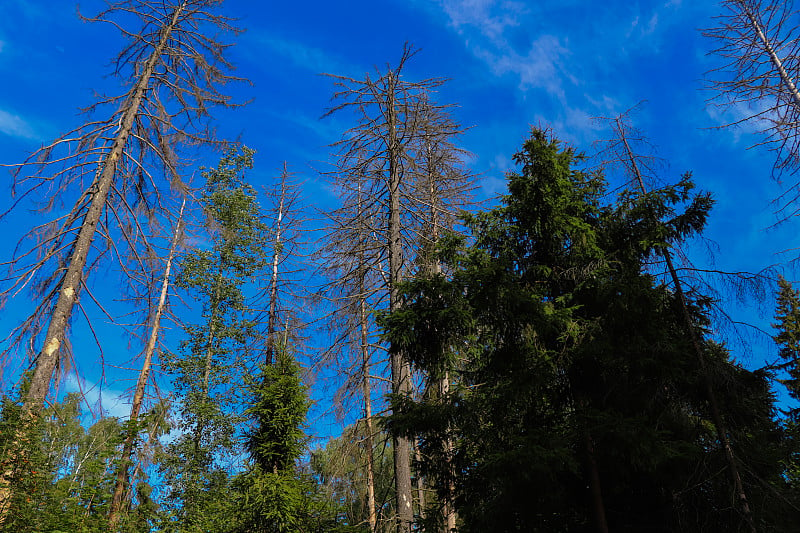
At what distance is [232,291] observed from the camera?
644 inches

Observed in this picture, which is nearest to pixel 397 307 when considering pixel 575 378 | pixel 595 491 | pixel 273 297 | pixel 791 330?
pixel 575 378

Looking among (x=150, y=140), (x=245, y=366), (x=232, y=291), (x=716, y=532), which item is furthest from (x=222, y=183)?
(x=716, y=532)

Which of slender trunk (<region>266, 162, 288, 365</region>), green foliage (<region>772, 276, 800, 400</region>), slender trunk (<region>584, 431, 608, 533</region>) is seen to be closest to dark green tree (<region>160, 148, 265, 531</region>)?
slender trunk (<region>266, 162, 288, 365</region>)

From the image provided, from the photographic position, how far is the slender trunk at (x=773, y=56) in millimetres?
6855

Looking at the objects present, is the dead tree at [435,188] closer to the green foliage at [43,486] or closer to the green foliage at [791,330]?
the green foliage at [43,486]

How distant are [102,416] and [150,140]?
5.08 meters

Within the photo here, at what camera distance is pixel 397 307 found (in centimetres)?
899

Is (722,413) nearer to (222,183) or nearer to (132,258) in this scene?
(132,258)

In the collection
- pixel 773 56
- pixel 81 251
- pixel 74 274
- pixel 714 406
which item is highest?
pixel 773 56

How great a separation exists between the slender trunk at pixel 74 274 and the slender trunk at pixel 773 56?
10.6 meters

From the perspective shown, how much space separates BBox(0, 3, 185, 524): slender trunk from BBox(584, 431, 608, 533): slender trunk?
719 centimetres

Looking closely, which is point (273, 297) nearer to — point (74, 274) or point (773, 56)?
point (74, 274)

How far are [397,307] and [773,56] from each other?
291 inches

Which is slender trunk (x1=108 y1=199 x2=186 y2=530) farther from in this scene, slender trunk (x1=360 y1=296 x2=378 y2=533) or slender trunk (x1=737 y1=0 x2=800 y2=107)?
slender trunk (x1=737 y1=0 x2=800 y2=107)
